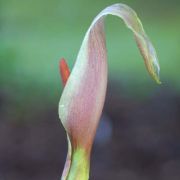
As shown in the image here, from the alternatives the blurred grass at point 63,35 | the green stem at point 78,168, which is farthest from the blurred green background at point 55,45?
the green stem at point 78,168

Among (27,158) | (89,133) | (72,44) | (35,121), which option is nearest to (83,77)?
(89,133)

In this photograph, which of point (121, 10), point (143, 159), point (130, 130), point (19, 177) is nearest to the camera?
point (121, 10)

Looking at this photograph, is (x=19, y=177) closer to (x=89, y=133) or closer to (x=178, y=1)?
(x=178, y=1)

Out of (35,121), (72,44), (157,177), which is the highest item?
(72,44)

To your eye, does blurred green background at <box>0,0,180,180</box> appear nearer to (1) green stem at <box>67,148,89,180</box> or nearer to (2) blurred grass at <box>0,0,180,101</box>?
(2) blurred grass at <box>0,0,180,101</box>

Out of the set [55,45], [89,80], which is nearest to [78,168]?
[89,80]
